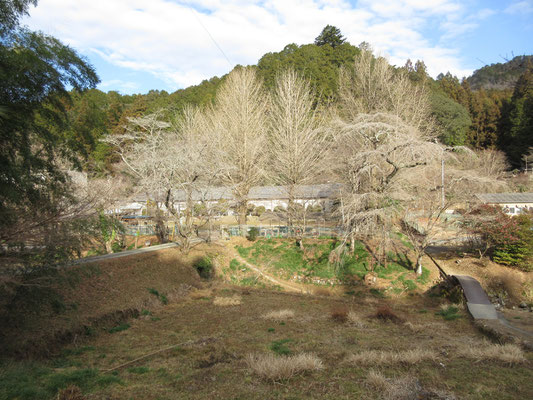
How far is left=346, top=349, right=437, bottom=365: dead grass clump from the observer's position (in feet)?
23.8

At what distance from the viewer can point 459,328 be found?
10.8m

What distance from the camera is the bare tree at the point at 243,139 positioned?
25.8 meters

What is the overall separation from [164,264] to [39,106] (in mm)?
10900

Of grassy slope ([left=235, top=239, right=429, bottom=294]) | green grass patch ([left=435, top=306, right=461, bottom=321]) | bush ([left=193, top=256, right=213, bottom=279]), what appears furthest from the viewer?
bush ([left=193, top=256, right=213, bottom=279])

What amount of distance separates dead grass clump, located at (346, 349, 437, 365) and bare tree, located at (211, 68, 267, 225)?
18.3 metres

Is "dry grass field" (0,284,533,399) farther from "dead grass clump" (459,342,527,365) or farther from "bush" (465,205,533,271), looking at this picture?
"bush" (465,205,533,271)

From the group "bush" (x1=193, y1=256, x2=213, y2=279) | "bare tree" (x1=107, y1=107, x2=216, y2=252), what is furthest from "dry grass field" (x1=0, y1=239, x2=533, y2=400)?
"bare tree" (x1=107, y1=107, x2=216, y2=252)

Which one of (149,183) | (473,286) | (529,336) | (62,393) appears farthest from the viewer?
(149,183)

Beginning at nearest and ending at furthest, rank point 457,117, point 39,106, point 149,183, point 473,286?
point 39,106 → point 473,286 → point 149,183 → point 457,117

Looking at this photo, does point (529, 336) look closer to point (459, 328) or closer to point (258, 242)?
point (459, 328)

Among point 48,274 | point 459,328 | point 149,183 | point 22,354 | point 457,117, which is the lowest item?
point 459,328

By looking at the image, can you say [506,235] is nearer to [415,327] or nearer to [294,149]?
[415,327]

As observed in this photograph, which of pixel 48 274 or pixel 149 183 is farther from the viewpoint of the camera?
pixel 149 183

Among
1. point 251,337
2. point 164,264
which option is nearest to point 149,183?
point 164,264
